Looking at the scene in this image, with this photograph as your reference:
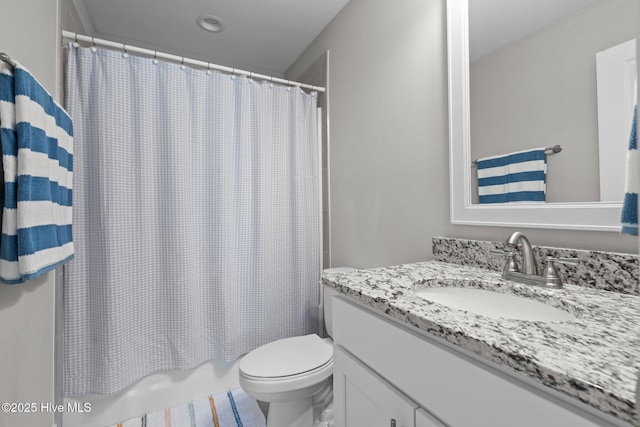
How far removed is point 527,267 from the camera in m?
0.83

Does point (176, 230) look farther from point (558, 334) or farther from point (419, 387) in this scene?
point (558, 334)

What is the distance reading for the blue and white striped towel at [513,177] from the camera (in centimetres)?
90

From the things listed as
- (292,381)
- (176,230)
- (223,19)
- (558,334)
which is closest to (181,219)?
(176,230)

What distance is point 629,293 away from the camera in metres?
0.70

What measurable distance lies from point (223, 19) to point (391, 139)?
1.47 meters

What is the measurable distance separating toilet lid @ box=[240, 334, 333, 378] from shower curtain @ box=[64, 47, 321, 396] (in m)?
0.39

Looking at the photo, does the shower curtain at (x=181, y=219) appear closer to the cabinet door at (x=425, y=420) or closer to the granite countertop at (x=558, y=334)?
the granite countertop at (x=558, y=334)

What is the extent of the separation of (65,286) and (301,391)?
1.22m

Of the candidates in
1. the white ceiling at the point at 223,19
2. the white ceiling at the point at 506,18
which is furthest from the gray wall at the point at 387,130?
the white ceiling at the point at 223,19

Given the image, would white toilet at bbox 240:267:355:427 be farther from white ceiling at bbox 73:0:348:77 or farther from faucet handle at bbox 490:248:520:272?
white ceiling at bbox 73:0:348:77

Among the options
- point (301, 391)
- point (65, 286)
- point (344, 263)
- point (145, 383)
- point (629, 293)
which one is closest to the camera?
point (629, 293)

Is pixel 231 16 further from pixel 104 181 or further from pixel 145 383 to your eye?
pixel 145 383

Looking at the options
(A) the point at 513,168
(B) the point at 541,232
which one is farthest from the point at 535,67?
(B) the point at 541,232

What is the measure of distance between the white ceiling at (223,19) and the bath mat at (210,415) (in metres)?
2.37
